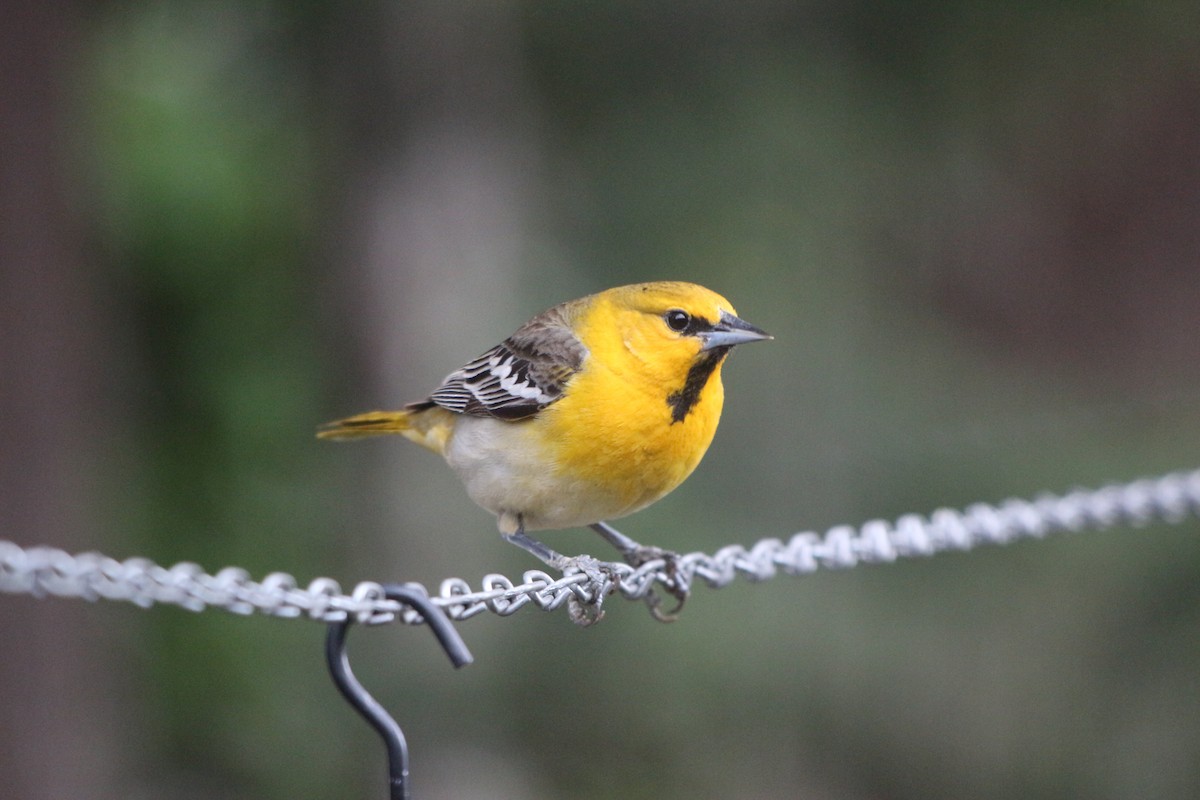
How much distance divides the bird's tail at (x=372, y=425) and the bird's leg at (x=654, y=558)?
0.85 m

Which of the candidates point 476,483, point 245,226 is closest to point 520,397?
point 476,483

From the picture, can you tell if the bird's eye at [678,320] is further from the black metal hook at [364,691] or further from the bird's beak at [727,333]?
the black metal hook at [364,691]

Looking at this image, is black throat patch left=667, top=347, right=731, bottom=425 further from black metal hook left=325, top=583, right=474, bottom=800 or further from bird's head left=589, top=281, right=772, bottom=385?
black metal hook left=325, top=583, right=474, bottom=800

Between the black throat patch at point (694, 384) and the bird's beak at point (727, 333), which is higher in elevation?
the bird's beak at point (727, 333)

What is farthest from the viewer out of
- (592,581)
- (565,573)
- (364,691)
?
(565,573)

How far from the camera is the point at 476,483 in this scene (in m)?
3.96

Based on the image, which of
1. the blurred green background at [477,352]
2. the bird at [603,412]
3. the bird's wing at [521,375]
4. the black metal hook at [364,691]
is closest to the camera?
the black metal hook at [364,691]

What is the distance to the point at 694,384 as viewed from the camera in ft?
11.9

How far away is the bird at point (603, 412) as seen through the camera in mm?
3527

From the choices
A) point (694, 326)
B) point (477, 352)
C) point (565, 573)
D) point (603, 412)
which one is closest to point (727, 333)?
point (694, 326)

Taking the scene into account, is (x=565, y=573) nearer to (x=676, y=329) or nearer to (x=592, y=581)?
(x=592, y=581)

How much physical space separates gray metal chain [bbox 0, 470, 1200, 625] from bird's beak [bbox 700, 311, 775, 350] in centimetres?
61

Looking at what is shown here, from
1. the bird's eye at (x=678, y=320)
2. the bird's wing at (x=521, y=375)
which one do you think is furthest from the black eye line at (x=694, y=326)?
the bird's wing at (x=521, y=375)

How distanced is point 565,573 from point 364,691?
1617 mm
